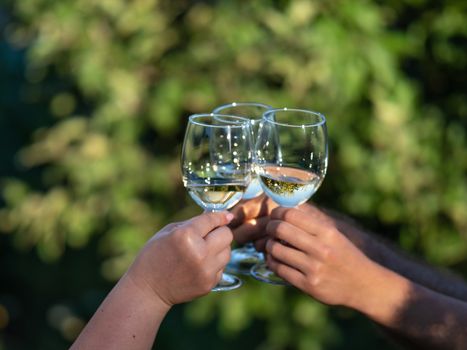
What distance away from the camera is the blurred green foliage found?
123 inches

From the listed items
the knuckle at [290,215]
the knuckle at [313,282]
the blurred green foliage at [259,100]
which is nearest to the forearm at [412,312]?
the knuckle at [313,282]

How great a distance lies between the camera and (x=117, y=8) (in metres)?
3.31

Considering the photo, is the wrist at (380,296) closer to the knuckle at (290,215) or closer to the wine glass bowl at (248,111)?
the knuckle at (290,215)

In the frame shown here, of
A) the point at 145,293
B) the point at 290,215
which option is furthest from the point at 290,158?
the point at 145,293

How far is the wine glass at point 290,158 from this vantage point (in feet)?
6.29

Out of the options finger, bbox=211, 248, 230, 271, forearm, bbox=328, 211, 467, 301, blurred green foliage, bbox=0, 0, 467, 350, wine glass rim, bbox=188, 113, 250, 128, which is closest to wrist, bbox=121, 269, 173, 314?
finger, bbox=211, 248, 230, 271

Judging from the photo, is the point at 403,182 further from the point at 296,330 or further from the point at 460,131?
the point at 296,330

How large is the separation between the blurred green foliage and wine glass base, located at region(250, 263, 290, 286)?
109 cm

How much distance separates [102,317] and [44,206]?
7.08ft

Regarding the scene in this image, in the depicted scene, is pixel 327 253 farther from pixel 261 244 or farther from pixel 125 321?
pixel 125 321

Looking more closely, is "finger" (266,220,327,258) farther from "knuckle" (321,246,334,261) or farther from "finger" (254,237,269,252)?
"finger" (254,237,269,252)

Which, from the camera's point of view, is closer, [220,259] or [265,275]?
[220,259]

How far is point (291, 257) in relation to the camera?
1.86 m

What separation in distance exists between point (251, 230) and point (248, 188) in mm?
141
